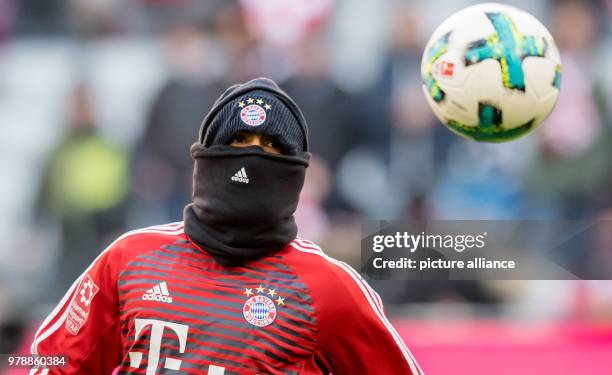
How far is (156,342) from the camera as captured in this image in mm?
3920

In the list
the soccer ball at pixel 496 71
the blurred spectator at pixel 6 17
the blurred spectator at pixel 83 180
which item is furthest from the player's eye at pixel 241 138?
the blurred spectator at pixel 6 17

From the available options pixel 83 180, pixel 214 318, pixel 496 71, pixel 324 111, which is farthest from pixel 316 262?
pixel 83 180

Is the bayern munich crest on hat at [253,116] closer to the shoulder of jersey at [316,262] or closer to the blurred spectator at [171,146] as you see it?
the shoulder of jersey at [316,262]

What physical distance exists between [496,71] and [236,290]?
147 cm

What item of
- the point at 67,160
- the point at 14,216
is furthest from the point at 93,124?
the point at 14,216

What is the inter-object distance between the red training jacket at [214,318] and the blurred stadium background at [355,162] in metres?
2.88

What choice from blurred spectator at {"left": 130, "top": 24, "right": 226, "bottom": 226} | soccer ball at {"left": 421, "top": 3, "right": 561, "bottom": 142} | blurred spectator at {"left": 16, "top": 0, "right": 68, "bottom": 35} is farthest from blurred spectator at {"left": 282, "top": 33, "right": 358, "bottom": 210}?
blurred spectator at {"left": 16, "top": 0, "right": 68, "bottom": 35}

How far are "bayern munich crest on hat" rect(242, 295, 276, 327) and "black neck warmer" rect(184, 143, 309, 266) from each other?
16 centimetres

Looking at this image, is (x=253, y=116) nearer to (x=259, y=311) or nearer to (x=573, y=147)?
(x=259, y=311)

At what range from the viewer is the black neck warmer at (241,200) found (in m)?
3.97

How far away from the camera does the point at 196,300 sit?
3.99 meters

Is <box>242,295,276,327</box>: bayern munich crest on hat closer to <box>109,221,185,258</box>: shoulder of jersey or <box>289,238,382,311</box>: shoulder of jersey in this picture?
<box>289,238,382,311</box>: shoulder of jersey

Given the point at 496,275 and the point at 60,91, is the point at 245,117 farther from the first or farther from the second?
the point at 60,91

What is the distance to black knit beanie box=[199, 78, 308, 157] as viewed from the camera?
13.0ft
